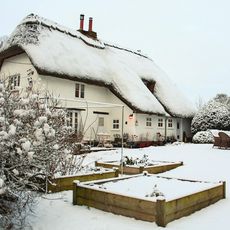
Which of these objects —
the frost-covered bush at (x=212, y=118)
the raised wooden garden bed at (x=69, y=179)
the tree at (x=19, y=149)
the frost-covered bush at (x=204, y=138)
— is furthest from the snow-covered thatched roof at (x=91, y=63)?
the tree at (x=19, y=149)

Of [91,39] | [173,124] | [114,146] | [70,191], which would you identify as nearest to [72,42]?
[91,39]

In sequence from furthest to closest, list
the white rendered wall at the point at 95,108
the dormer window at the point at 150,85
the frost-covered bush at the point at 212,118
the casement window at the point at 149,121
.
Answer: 1. the dormer window at the point at 150,85
2. the frost-covered bush at the point at 212,118
3. the casement window at the point at 149,121
4. the white rendered wall at the point at 95,108

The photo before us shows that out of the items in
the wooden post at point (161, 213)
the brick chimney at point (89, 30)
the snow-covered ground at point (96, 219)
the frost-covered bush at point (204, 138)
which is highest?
the brick chimney at point (89, 30)

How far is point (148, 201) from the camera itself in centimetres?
618

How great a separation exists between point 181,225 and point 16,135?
3.26m

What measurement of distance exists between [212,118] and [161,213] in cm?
2166

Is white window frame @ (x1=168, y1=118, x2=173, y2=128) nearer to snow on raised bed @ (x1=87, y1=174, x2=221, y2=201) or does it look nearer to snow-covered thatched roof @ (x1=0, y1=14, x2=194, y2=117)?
snow-covered thatched roof @ (x1=0, y1=14, x2=194, y2=117)

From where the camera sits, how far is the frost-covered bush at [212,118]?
86.2 ft

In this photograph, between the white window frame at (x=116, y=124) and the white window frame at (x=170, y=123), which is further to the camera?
the white window frame at (x=170, y=123)

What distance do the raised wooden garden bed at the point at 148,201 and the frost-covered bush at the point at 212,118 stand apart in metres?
18.9

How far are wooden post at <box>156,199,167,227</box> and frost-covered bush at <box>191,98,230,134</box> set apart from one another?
21408mm

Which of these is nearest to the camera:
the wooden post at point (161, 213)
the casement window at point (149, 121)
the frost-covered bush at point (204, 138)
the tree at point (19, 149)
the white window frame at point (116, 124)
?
the tree at point (19, 149)

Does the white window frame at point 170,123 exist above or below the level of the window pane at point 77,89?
below

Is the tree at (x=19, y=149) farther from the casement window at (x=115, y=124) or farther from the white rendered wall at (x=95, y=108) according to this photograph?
the casement window at (x=115, y=124)
